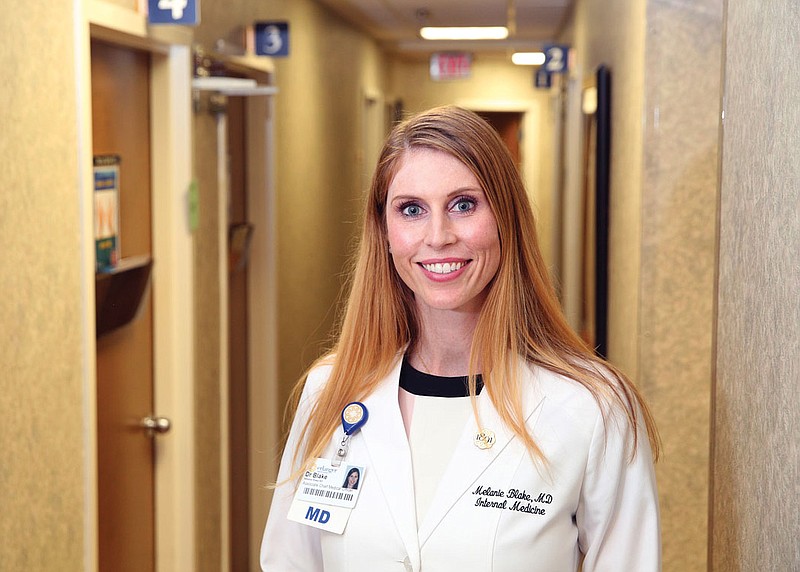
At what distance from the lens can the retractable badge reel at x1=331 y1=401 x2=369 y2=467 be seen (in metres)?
1.54

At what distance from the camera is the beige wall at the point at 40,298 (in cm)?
198

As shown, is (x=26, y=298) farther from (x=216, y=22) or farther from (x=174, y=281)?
(x=216, y=22)

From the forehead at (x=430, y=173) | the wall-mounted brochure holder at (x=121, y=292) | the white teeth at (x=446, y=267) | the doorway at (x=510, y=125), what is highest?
the doorway at (x=510, y=125)

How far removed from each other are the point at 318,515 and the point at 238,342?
7.72 feet

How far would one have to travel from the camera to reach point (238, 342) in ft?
12.5

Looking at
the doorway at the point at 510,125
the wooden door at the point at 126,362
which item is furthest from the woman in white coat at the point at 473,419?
the doorway at the point at 510,125

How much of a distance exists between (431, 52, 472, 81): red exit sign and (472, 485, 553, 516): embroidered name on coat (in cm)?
399

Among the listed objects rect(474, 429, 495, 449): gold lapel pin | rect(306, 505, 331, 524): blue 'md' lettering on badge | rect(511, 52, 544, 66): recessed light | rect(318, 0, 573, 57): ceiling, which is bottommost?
rect(306, 505, 331, 524): blue 'md' lettering on badge

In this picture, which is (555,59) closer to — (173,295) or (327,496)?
(173,295)

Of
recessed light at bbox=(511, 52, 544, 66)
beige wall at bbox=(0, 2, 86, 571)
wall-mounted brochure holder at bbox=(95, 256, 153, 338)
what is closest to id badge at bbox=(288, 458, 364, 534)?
→ beige wall at bbox=(0, 2, 86, 571)

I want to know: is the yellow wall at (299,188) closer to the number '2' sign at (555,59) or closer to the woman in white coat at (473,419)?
the number '2' sign at (555,59)

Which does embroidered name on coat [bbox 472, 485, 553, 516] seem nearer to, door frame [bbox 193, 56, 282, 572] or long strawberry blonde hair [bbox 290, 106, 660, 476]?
long strawberry blonde hair [bbox 290, 106, 660, 476]

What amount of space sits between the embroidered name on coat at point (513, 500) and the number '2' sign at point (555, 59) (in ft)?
11.8

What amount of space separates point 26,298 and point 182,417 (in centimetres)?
101
